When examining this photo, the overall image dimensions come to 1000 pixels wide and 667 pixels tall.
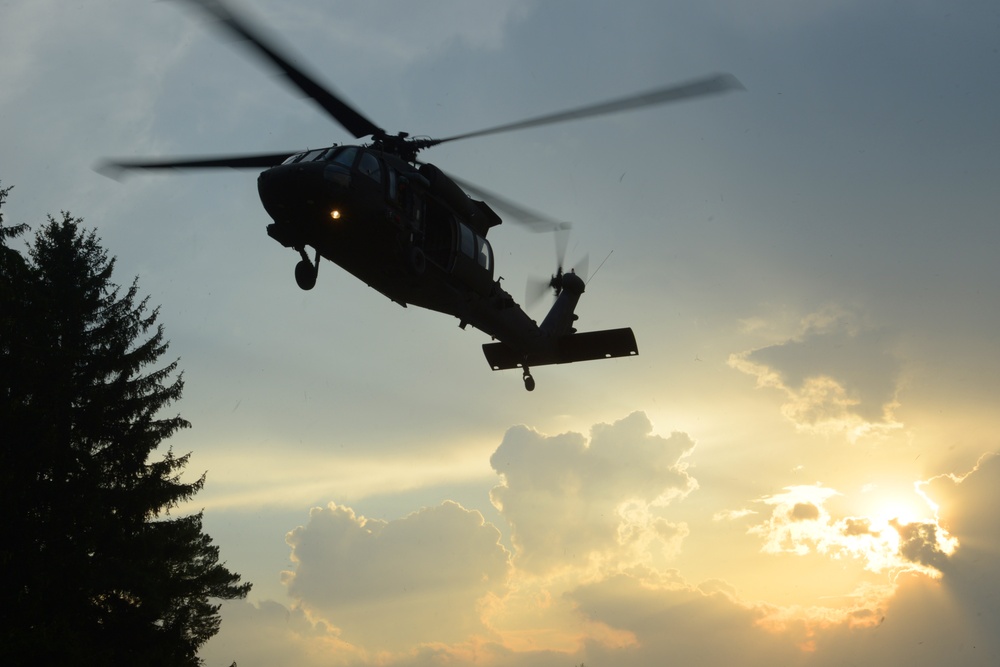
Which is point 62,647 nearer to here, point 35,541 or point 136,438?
point 35,541

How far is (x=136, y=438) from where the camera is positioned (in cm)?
2058

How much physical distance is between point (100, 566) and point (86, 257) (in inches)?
355

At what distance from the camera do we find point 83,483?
19031 mm

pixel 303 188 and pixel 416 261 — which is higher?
pixel 303 188

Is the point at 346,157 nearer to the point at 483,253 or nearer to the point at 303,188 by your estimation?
the point at 303,188

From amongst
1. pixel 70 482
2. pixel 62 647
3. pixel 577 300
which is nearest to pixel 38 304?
pixel 70 482

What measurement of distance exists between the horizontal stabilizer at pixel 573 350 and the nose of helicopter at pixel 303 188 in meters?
7.72

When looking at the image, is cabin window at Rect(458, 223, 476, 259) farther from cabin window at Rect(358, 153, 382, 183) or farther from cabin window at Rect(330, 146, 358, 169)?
cabin window at Rect(330, 146, 358, 169)

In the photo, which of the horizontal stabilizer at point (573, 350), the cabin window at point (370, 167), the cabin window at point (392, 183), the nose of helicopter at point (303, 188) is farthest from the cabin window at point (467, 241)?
the horizontal stabilizer at point (573, 350)

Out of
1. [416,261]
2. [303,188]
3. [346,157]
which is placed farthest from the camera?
[416,261]

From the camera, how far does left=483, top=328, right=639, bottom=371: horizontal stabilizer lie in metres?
18.9

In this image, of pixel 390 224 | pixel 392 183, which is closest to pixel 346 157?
pixel 392 183

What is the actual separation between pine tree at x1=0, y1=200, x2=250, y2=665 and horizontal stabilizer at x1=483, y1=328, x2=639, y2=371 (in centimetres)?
925

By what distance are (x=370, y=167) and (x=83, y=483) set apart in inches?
465
